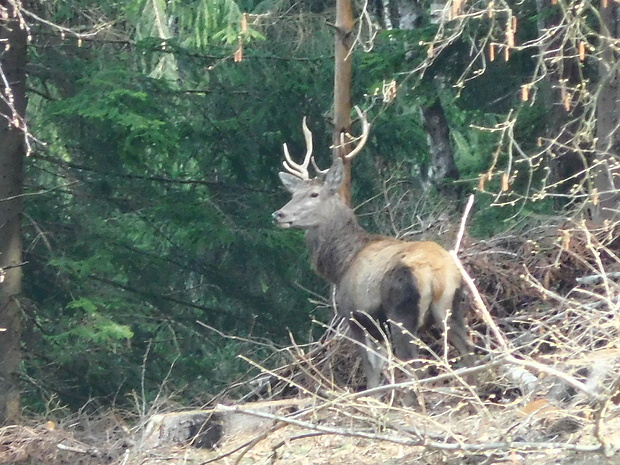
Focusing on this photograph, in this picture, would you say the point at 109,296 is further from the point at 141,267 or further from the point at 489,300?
the point at 489,300

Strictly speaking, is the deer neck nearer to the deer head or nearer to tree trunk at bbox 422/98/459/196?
the deer head

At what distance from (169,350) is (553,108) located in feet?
23.1

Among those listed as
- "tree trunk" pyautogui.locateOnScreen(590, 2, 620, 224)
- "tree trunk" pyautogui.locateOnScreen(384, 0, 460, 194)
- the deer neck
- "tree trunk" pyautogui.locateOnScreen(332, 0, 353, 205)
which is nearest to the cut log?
the deer neck

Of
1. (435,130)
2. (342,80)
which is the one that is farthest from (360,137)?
(435,130)

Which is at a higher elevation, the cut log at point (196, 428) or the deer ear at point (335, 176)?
the deer ear at point (335, 176)

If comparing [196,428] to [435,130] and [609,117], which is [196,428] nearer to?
[609,117]

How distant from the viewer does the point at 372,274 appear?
9047mm

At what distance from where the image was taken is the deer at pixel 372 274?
8.37 m

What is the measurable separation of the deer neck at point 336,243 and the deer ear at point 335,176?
0.24 m

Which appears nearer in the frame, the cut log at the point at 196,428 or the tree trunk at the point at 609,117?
the cut log at the point at 196,428

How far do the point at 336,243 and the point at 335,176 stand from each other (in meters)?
0.71

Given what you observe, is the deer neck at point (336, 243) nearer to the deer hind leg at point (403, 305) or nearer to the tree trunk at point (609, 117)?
the deer hind leg at point (403, 305)

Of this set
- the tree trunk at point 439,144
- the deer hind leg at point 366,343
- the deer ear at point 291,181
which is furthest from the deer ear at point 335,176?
the tree trunk at point 439,144

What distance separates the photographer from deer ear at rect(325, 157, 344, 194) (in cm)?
1012
